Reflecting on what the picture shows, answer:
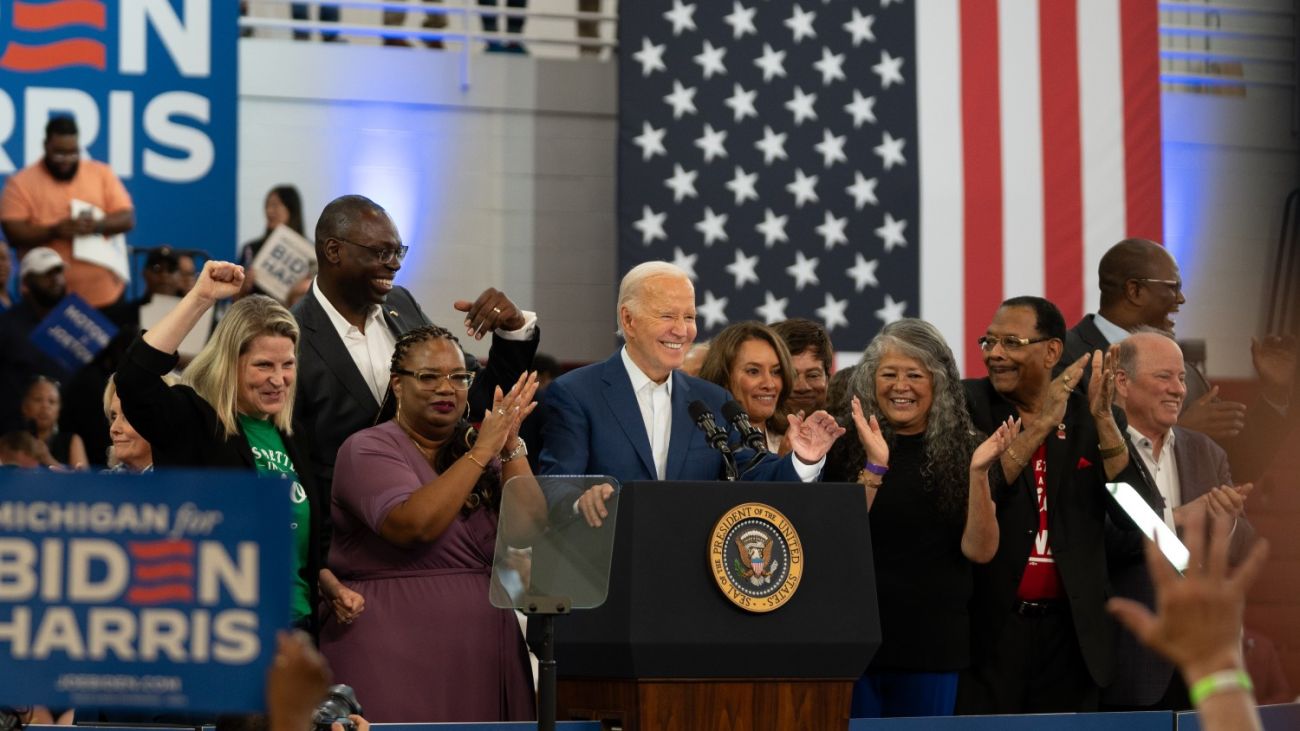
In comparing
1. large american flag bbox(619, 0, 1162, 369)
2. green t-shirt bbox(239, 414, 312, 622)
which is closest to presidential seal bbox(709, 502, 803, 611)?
green t-shirt bbox(239, 414, 312, 622)

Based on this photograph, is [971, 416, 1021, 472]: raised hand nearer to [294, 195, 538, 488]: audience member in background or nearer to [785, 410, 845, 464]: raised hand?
[785, 410, 845, 464]: raised hand

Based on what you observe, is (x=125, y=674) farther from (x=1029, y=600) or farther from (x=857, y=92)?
(x=857, y=92)

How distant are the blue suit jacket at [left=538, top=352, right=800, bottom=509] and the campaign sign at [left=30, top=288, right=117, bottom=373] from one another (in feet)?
12.4

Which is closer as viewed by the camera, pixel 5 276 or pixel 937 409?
pixel 937 409

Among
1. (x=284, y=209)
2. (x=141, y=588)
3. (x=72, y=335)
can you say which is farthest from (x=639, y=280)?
(x=284, y=209)

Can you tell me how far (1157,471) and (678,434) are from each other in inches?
59.2

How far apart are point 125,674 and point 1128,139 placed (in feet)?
27.4

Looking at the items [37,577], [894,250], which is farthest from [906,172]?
[37,577]

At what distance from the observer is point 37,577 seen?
1906mm

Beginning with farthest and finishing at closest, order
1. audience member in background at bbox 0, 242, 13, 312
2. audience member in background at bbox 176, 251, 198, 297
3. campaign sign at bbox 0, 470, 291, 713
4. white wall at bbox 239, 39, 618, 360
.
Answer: white wall at bbox 239, 39, 618, 360
audience member in background at bbox 176, 251, 198, 297
audience member in background at bbox 0, 242, 13, 312
campaign sign at bbox 0, 470, 291, 713

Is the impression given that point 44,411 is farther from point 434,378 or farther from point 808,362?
point 434,378

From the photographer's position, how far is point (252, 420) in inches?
147

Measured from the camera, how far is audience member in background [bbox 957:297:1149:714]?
4285 mm

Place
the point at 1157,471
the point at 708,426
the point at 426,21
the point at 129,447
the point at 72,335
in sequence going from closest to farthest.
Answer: the point at 708,426, the point at 129,447, the point at 1157,471, the point at 72,335, the point at 426,21
